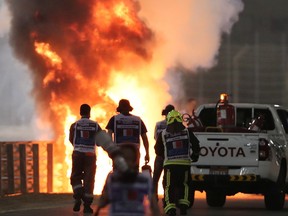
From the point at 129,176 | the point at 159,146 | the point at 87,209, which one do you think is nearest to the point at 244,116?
the point at 87,209

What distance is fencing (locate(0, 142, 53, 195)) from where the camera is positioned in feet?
96.4

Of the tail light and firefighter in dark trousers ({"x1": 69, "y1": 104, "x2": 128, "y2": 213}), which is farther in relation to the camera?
the tail light

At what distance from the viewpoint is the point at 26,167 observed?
101ft

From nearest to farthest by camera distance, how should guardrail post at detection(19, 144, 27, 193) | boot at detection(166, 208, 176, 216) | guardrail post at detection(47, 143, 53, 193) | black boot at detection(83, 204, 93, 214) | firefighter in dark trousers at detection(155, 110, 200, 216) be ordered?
boot at detection(166, 208, 176, 216)
firefighter in dark trousers at detection(155, 110, 200, 216)
black boot at detection(83, 204, 93, 214)
guardrail post at detection(19, 144, 27, 193)
guardrail post at detection(47, 143, 53, 193)

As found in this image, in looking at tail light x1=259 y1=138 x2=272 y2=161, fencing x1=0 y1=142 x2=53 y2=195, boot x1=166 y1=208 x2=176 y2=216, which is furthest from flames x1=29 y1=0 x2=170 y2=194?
boot x1=166 y1=208 x2=176 y2=216

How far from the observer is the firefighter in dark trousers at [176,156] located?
1798cm

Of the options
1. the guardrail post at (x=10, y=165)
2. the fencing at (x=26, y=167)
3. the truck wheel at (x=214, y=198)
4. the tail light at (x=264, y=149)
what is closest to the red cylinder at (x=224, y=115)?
the tail light at (x=264, y=149)

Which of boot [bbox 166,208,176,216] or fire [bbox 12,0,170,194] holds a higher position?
fire [bbox 12,0,170,194]

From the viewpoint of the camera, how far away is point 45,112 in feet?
113

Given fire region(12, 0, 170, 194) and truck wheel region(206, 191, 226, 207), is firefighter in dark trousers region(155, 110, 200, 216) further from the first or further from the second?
fire region(12, 0, 170, 194)

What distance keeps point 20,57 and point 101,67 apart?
265 cm

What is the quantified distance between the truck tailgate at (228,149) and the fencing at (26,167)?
884 centimetres

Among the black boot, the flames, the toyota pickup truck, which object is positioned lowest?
the black boot

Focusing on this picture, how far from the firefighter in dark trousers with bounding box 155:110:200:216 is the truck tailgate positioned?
7.08 ft
